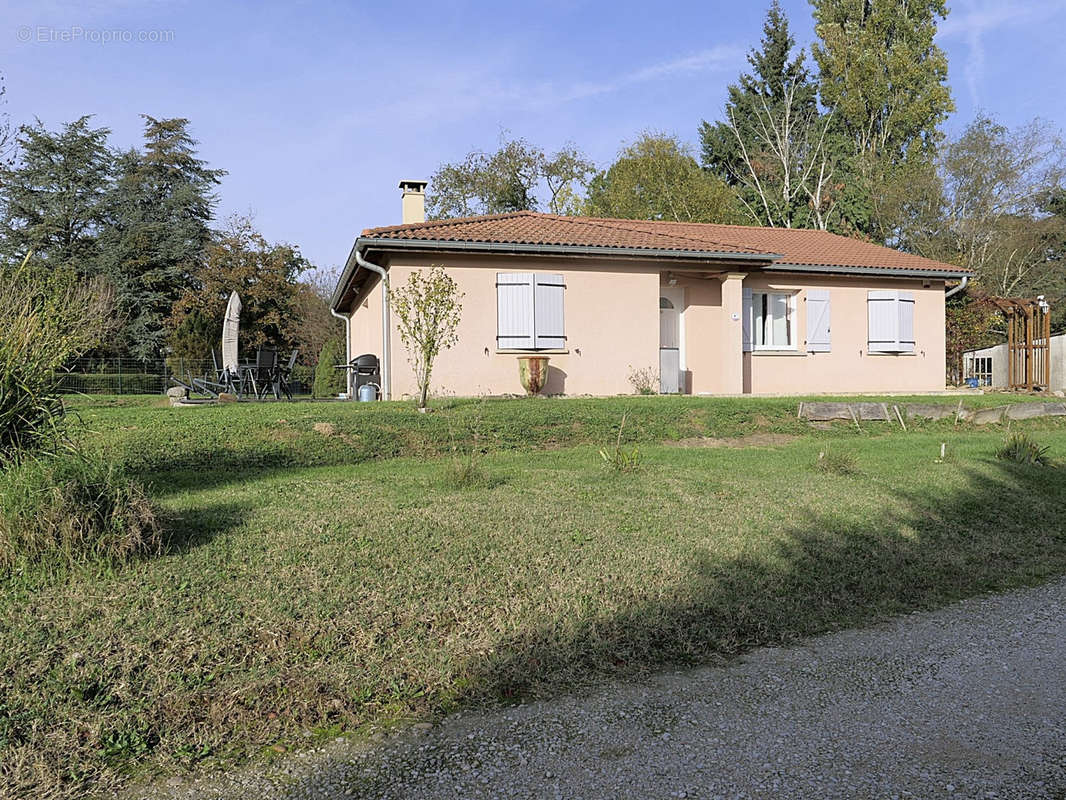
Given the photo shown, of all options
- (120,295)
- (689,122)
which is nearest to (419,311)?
(120,295)

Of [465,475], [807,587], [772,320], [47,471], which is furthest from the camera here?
[772,320]

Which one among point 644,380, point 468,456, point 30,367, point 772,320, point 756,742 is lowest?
point 756,742

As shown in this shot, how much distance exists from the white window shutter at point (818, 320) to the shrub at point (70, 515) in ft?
46.6

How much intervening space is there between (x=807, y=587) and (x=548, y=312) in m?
9.76

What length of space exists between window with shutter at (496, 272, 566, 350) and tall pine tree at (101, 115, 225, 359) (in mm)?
20880

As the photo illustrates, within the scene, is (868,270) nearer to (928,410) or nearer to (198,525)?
(928,410)

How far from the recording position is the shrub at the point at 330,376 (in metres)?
22.5

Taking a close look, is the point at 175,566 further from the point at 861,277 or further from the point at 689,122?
the point at 689,122

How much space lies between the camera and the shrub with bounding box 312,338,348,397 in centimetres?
2248

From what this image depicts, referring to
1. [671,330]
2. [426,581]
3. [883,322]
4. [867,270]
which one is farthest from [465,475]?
[883,322]

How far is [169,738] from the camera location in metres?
2.81

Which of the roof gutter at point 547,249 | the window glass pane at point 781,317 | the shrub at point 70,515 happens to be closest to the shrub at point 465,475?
the shrub at point 70,515

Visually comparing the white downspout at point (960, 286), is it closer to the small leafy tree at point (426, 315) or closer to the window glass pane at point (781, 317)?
the window glass pane at point (781, 317)

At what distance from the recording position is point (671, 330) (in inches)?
628
